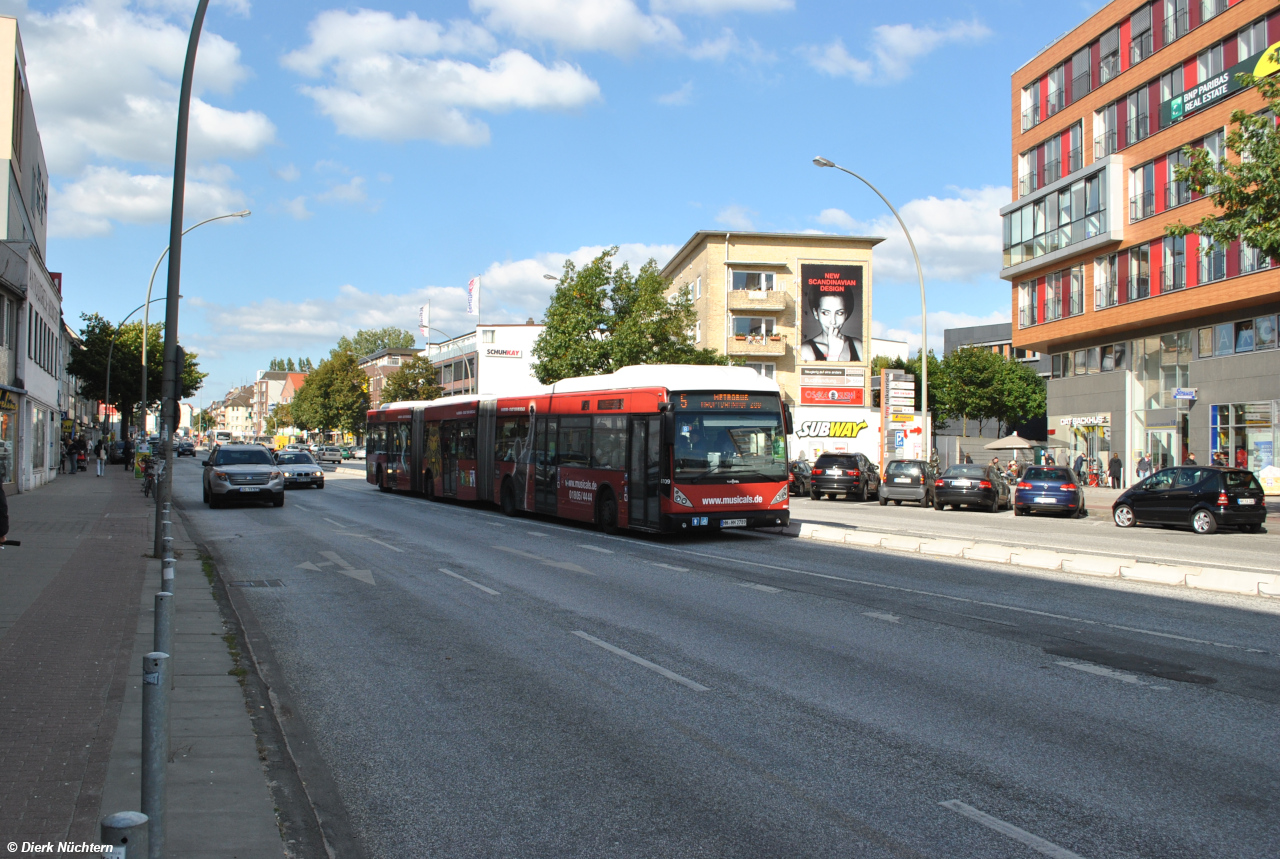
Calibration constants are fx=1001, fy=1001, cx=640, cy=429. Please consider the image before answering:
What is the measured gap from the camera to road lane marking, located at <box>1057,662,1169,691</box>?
285 inches

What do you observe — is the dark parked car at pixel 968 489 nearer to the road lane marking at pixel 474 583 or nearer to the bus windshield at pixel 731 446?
the bus windshield at pixel 731 446

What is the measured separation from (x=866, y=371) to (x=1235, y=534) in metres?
38.8

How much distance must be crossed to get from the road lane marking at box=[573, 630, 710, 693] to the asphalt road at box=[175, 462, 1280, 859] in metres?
0.04

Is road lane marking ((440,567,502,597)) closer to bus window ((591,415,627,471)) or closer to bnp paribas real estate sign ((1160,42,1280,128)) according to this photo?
bus window ((591,415,627,471))

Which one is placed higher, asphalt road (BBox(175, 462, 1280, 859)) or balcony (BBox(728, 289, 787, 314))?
balcony (BBox(728, 289, 787, 314))

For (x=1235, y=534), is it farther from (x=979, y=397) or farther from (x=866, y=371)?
(x=979, y=397)

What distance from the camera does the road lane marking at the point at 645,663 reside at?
7098 millimetres

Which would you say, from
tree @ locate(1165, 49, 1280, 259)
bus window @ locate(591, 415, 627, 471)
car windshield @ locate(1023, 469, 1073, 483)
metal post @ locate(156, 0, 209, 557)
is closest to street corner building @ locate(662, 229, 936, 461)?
car windshield @ locate(1023, 469, 1073, 483)

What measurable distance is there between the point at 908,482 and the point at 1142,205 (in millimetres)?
15384

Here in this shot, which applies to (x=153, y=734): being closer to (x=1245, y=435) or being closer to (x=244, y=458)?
(x=244, y=458)

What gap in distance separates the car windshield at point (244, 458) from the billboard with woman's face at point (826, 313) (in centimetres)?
4002

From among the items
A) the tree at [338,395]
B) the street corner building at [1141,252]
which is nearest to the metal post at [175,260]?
the street corner building at [1141,252]

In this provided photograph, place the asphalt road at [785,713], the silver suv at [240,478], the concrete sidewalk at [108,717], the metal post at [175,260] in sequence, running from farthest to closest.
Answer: the silver suv at [240,478]
the metal post at [175,260]
the asphalt road at [785,713]
the concrete sidewalk at [108,717]

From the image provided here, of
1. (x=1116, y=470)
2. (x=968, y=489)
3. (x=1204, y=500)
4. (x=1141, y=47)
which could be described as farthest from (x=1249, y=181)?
(x=1116, y=470)
